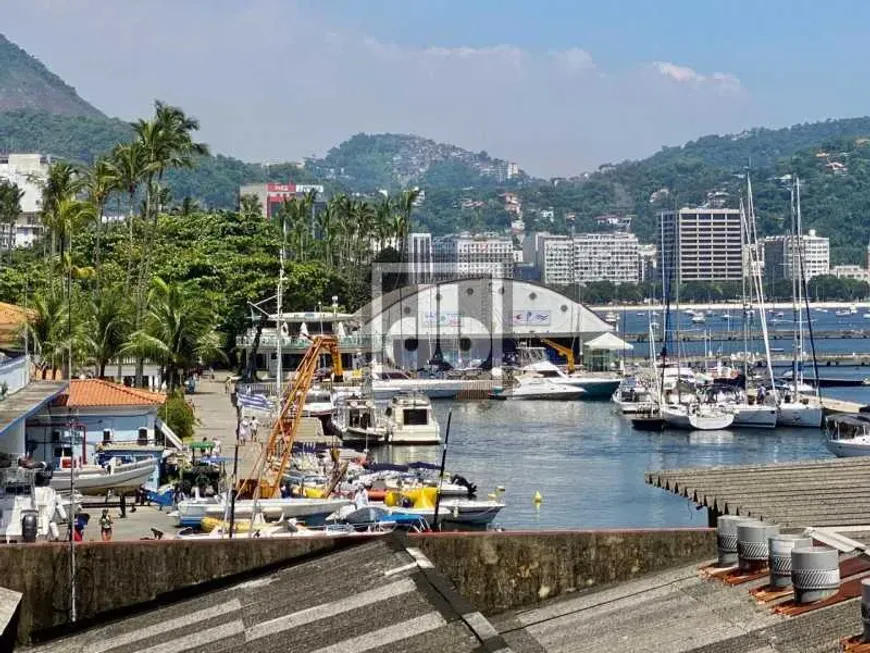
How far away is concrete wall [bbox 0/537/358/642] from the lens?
27.1m

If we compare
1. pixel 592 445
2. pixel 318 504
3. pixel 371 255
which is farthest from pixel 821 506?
pixel 371 255

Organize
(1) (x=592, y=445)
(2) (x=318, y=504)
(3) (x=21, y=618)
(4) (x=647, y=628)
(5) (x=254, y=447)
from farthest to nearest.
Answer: (1) (x=592, y=445) → (5) (x=254, y=447) → (2) (x=318, y=504) → (3) (x=21, y=618) → (4) (x=647, y=628)

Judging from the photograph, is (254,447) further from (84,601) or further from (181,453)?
(84,601)

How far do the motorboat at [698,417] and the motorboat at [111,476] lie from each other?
4390 centimetres

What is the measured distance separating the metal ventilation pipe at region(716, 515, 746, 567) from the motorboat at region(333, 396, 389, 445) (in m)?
55.5

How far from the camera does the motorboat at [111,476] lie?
49344mm

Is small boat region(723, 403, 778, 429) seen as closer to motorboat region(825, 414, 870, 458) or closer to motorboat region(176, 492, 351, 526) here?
motorboat region(825, 414, 870, 458)

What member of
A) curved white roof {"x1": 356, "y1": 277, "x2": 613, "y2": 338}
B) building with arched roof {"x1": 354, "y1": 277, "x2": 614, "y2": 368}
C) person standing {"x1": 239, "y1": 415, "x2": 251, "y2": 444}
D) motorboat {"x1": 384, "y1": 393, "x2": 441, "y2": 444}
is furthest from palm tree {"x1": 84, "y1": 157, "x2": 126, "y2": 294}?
curved white roof {"x1": 356, "y1": 277, "x2": 613, "y2": 338}

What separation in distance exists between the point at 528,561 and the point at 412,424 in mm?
55234

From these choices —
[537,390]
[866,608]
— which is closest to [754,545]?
[866,608]

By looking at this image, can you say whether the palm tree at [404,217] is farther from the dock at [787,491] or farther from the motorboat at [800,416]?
the dock at [787,491]

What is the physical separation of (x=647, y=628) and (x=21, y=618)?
10.3m

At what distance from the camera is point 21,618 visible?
2684cm

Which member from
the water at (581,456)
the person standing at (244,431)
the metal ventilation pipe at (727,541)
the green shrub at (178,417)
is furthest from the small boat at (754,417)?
the metal ventilation pipe at (727,541)
